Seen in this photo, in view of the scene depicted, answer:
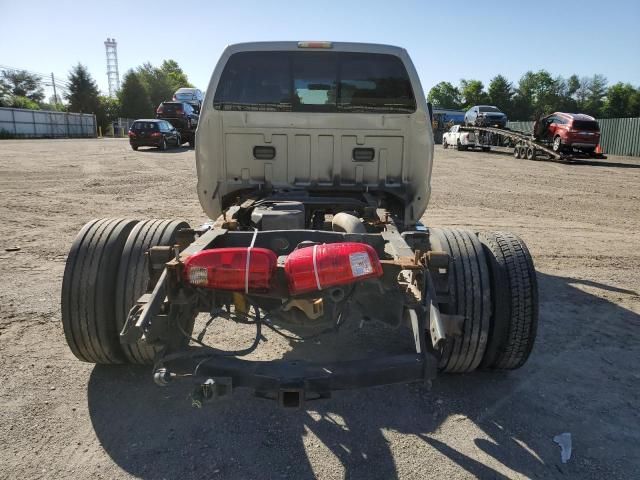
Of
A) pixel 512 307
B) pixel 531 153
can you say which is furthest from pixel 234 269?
pixel 531 153

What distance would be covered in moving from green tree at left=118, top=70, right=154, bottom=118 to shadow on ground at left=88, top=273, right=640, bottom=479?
7305 centimetres

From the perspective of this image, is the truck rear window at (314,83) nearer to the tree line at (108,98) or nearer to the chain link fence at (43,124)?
the chain link fence at (43,124)

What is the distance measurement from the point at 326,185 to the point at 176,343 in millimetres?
2621

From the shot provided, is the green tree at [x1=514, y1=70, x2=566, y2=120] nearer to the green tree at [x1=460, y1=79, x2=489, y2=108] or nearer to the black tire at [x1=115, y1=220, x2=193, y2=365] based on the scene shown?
the green tree at [x1=460, y1=79, x2=489, y2=108]

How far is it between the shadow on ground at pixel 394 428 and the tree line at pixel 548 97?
73361 mm

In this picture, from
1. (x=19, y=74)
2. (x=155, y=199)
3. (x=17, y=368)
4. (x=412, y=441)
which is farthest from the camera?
(x=19, y=74)

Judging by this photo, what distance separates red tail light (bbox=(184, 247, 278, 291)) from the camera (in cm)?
247

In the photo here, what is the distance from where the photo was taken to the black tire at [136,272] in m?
3.34

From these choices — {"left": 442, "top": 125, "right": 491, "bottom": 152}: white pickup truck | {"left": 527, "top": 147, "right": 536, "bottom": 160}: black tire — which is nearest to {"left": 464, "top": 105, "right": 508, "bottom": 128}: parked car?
{"left": 442, "top": 125, "right": 491, "bottom": 152}: white pickup truck

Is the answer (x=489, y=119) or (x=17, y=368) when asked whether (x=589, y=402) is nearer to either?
(x=17, y=368)

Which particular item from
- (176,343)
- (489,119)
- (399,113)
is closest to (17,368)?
(176,343)

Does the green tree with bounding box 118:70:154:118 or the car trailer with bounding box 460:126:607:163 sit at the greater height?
the green tree with bounding box 118:70:154:118

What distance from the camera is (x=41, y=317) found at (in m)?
4.50

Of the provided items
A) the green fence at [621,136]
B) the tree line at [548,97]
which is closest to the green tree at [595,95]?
the tree line at [548,97]
